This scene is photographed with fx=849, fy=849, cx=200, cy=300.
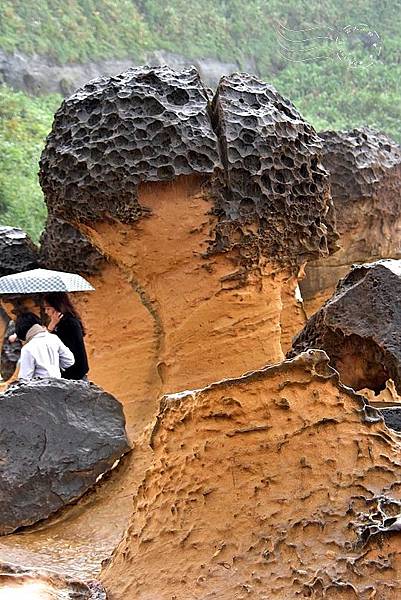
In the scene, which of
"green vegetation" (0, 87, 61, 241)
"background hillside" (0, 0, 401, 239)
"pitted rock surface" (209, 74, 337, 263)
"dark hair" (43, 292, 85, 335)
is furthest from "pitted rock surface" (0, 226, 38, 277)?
"green vegetation" (0, 87, 61, 241)

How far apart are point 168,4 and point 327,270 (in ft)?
26.0

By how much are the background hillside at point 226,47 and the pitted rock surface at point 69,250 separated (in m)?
2.50

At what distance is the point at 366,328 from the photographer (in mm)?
2422

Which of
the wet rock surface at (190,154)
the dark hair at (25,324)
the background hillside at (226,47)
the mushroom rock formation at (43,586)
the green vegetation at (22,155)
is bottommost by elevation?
the green vegetation at (22,155)

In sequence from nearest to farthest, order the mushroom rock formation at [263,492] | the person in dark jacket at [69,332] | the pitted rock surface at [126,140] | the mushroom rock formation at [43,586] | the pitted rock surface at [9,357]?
the mushroom rock formation at [263,492], the mushroom rock formation at [43,586], the pitted rock surface at [126,140], the person in dark jacket at [69,332], the pitted rock surface at [9,357]

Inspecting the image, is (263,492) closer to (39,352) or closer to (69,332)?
(39,352)

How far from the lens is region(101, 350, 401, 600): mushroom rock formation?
155 cm

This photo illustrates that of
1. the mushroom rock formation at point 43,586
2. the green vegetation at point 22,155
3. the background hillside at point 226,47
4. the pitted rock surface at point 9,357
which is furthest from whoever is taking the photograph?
the green vegetation at point 22,155

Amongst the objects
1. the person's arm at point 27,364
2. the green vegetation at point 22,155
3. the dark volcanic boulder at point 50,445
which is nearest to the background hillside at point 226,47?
the green vegetation at point 22,155

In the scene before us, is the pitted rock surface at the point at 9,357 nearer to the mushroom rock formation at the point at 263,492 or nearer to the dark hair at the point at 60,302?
the dark hair at the point at 60,302

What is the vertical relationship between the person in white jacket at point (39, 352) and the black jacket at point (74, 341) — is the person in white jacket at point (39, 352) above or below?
above

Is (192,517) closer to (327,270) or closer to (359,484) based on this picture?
(359,484)

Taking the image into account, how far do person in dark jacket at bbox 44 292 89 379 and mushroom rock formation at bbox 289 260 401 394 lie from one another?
127 cm

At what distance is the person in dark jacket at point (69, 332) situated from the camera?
11.6 ft
